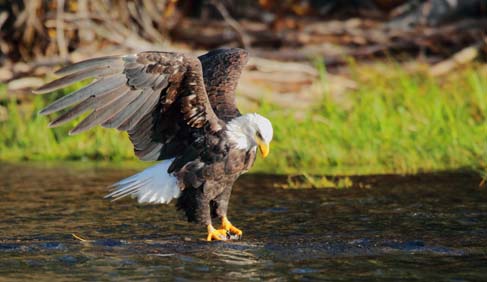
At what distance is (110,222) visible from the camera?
22.6ft

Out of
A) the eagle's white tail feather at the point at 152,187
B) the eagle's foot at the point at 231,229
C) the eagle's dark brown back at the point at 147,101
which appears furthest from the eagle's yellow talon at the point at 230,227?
the eagle's dark brown back at the point at 147,101

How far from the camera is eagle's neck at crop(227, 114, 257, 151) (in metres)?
6.38

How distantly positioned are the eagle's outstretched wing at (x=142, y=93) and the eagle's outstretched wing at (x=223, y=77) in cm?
45

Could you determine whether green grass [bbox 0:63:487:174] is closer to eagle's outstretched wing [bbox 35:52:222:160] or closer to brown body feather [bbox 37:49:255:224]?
brown body feather [bbox 37:49:255:224]

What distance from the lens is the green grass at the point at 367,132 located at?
9008 mm

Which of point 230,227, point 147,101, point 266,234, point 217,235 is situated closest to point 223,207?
point 230,227

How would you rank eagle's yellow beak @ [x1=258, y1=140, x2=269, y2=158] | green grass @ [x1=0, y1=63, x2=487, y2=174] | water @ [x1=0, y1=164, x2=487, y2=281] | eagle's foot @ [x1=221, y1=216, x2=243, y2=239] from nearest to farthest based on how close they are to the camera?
water @ [x1=0, y1=164, x2=487, y2=281], eagle's yellow beak @ [x1=258, y1=140, x2=269, y2=158], eagle's foot @ [x1=221, y1=216, x2=243, y2=239], green grass @ [x1=0, y1=63, x2=487, y2=174]

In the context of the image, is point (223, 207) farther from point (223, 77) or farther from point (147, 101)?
point (223, 77)

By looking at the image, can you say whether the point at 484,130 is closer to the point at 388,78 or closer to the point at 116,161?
the point at 388,78

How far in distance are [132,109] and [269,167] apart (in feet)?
10.6

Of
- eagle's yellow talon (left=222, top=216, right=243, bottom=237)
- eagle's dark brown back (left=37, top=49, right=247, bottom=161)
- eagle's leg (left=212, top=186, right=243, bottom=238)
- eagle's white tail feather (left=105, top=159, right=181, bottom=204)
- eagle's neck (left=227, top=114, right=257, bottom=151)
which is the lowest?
eagle's yellow talon (left=222, top=216, right=243, bottom=237)

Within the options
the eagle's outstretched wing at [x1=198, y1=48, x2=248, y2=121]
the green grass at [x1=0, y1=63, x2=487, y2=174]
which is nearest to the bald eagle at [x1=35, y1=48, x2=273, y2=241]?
the eagle's outstretched wing at [x1=198, y1=48, x2=248, y2=121]

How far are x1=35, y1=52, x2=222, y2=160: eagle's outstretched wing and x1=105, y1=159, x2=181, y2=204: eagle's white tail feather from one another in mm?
379

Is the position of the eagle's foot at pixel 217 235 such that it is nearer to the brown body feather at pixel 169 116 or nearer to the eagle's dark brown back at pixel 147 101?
the brown body feather at pixel 169 116
